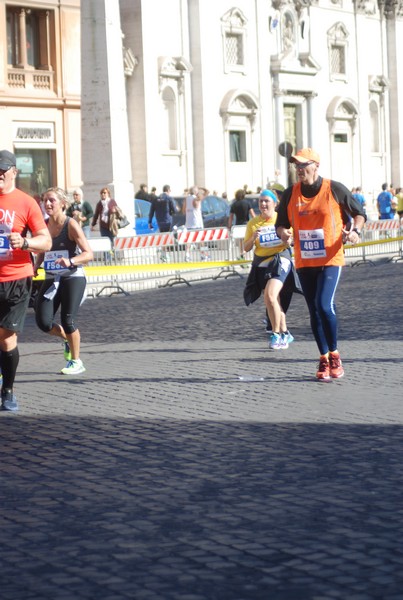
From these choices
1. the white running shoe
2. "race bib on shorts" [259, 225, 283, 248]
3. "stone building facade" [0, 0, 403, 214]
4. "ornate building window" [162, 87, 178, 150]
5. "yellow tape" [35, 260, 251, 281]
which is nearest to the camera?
the white running shoe

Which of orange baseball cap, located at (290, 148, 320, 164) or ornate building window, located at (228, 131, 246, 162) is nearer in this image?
orange baseball cap, located at (290, 148, 320, 164)

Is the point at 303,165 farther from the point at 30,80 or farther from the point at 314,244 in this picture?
the point at 30,80

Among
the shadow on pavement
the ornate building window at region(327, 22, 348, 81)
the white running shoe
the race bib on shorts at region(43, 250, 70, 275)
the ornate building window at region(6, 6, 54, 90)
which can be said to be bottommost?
the shadow on pavement

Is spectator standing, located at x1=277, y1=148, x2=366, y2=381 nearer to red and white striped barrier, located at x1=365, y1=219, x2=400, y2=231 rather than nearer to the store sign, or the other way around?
red and white striped barrier, located at x1=365, y1=219, x2=400, y2=231

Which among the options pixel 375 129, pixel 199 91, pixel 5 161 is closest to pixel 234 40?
pixel 199 91

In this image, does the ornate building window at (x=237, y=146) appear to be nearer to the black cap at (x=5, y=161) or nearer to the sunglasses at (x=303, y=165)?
the sunglasses at (x=303, y=165)

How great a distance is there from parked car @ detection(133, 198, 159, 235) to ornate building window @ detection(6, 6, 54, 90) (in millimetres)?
7678

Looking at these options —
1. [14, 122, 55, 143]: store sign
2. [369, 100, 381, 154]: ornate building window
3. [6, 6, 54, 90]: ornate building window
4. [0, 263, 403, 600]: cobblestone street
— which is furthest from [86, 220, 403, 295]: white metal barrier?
[369, 100, 381, 154]: ornate building window

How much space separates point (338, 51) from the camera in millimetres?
58875

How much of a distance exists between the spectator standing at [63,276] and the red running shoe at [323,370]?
7.41ft

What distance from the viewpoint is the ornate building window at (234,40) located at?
5031cm

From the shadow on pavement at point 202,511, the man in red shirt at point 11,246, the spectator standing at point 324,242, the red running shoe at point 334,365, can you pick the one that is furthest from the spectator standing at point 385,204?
the shadow on pavement at point 202,511

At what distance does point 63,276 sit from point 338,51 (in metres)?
47.6

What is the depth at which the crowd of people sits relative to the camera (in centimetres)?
991
